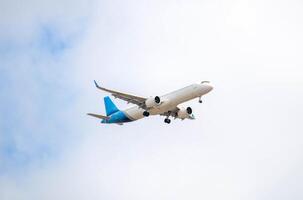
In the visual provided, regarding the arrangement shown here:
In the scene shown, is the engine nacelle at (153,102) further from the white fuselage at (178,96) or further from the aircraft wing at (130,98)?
the aircraft wing at (130,98)

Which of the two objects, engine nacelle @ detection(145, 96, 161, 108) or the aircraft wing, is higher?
the aircraft wing

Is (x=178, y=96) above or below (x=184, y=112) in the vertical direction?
below

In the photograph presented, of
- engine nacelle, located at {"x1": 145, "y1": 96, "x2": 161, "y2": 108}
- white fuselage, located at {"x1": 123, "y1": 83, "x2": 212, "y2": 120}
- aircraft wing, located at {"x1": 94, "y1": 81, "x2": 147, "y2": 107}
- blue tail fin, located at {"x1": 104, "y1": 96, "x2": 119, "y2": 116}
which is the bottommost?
white fuselage, located at {"x1": 123, "y1": 83, "x2": 212, "y2": 120}

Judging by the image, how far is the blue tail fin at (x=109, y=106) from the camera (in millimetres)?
121481

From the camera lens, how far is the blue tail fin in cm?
12148

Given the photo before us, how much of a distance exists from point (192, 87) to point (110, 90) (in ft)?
36.9

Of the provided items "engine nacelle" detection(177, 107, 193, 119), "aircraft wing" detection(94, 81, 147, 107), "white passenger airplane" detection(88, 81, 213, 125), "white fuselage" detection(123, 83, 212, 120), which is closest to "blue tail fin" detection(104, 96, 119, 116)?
"white passenger airplane" detection(88, 81, 213, 125)

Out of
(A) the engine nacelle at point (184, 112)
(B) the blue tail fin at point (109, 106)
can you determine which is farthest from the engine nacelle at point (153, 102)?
(B) the blue tail fin at point (109, 106)

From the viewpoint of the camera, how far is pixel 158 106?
107438 mm

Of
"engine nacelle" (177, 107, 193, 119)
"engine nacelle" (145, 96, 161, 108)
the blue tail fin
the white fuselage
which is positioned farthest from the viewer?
the blue tail fin

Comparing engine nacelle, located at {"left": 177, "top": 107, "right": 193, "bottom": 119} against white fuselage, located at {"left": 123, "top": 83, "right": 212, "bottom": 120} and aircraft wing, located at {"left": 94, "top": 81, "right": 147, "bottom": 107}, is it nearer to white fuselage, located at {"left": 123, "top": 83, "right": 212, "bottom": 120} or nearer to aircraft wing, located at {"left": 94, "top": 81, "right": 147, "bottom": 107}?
white fuselage, located at {"left": 123, "top": 83, "right": 212, "bottom": 120}

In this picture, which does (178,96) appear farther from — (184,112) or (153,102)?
(184,112)

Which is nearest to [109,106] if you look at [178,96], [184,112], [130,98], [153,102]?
[184,112]

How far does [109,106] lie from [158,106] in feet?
56.9
